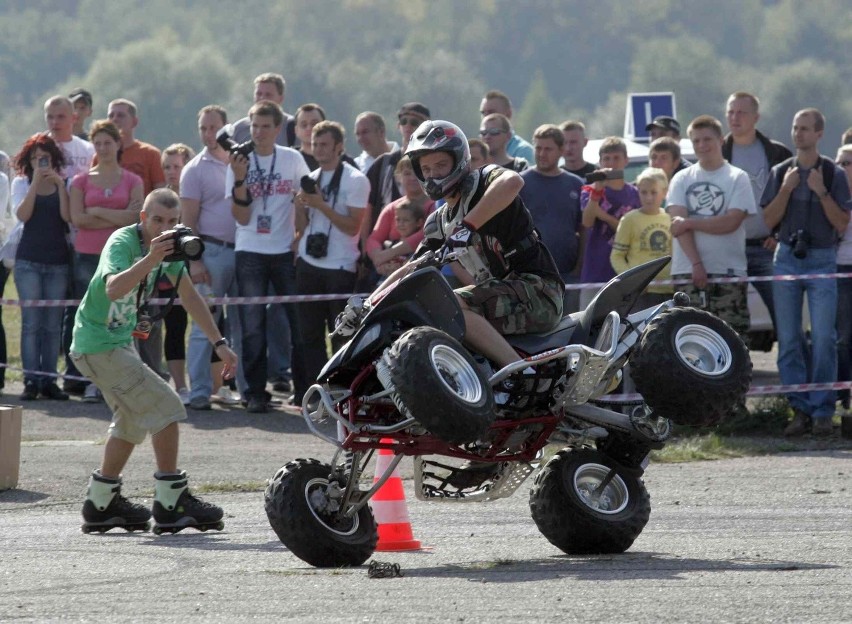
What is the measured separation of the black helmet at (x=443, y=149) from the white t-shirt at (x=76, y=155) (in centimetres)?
768

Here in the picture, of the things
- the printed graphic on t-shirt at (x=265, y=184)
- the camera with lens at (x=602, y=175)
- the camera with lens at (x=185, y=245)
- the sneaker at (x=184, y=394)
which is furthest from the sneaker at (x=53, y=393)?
the camera with lens at (x=185, y=245)

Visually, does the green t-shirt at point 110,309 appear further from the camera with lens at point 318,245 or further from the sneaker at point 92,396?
the sneaker at point 92,396

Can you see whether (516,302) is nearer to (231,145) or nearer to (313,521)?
(313,521)

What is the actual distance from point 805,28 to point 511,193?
161495 mm

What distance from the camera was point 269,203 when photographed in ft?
47.5

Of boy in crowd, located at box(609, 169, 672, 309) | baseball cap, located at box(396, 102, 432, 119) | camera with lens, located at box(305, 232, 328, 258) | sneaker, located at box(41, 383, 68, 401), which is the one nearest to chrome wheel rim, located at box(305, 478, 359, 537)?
boy in crowd, located at box(609, 169, 672, 309)

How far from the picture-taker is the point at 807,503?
33.8 feet

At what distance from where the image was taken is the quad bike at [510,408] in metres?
7.62

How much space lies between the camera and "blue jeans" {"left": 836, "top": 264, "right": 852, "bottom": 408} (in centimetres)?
1374

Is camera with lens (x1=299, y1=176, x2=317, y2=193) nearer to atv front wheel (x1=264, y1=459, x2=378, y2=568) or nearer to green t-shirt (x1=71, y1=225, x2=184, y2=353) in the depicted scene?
green t-shirt (x1=71, y1=225, x2=184, y2=353)

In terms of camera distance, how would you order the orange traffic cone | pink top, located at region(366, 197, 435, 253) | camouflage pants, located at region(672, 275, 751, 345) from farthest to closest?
1. pink top, located at region(366, 197, 435, 253)
2. camouflage pants, located at region(672, 275, 751, 345)
3. the orange traffic cone

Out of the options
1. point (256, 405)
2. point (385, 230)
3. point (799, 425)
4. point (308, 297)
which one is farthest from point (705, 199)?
point (256, 405)

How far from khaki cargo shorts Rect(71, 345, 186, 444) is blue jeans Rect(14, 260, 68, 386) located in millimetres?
5496

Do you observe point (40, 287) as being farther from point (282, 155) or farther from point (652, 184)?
point (652, 184)
